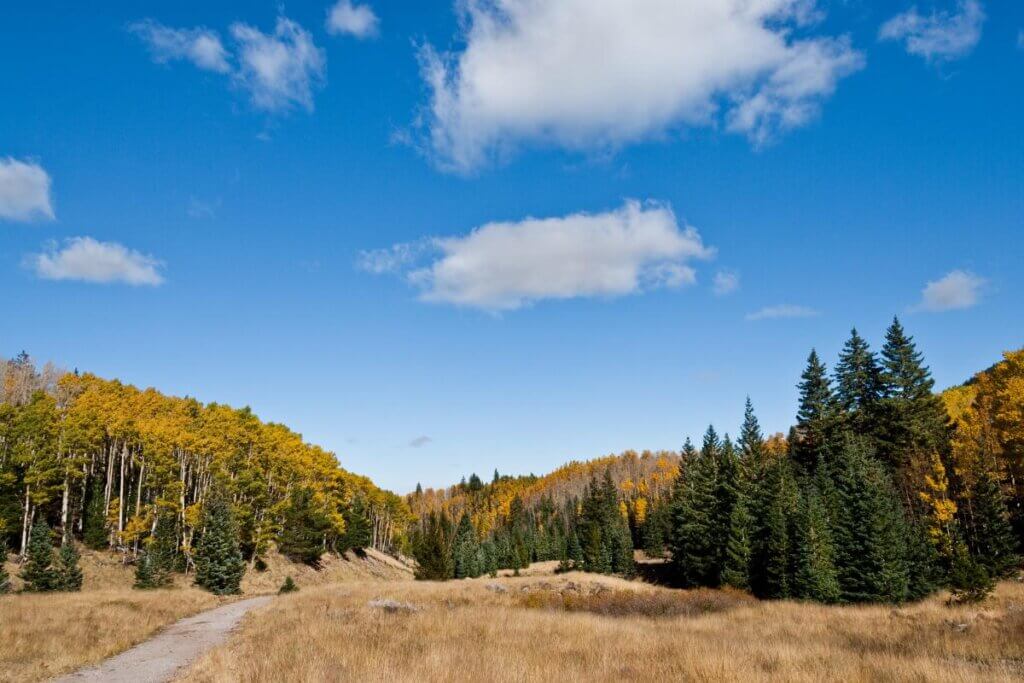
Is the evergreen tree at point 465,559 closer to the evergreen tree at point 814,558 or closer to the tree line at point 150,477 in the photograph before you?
the tree line at point 150,477

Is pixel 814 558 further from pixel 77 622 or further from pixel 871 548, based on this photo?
pixel 77 622

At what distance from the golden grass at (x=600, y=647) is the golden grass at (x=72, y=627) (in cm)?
307

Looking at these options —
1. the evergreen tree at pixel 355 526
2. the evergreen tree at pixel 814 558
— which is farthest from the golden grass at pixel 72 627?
the evergreen tree at pixel 355 526

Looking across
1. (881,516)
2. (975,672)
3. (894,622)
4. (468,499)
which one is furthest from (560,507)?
(975,672)

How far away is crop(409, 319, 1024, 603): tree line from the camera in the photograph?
34.2 metres

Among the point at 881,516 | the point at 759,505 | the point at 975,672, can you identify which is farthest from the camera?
the point at 759,505

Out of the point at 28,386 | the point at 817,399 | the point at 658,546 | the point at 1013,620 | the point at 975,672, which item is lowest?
the point at 658,546

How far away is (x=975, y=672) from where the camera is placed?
10.2m

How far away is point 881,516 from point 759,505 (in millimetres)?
12511

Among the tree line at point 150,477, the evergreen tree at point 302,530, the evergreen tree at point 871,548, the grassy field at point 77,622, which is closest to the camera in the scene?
the grassy field at point 77,622

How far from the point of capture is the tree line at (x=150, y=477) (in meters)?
42.4

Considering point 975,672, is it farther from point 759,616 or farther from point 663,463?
point 663,463

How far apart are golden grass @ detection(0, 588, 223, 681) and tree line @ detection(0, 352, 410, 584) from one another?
1035cm

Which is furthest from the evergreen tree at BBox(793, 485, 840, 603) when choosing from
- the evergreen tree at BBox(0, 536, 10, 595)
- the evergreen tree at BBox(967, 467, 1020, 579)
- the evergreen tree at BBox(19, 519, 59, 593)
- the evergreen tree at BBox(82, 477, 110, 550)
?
the evergreen tree at BBox(82, 477, 110, 550)
